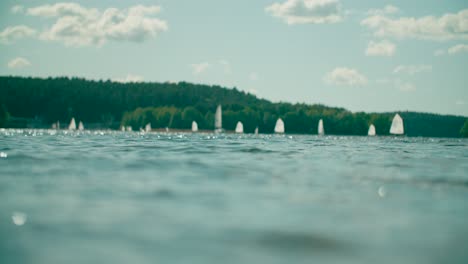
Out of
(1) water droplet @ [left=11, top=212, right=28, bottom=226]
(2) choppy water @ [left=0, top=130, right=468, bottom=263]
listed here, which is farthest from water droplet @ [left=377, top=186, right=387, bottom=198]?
(1) water droplet @ [left=11, top=212, right=28, bottom=226]

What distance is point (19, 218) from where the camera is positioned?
11.6 m

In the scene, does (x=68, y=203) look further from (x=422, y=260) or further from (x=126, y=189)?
(x=422, y=260)

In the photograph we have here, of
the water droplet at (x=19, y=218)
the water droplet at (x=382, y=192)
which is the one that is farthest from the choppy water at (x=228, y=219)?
the water droplet at (x=382, y=192)

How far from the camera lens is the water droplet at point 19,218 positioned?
11169 millimetres

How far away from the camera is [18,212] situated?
12.2 meters

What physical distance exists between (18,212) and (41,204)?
1.03 m

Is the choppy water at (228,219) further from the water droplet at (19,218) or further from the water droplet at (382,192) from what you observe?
the water droplet at (382,192)

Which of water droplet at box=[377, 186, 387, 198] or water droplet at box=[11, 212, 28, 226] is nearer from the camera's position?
water droplet at box=[11, 212, 28, 226]

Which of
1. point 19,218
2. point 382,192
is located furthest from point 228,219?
point 382,192

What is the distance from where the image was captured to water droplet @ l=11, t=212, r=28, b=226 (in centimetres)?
1117

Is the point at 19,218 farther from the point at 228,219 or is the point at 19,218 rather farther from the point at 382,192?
the point at 382,192

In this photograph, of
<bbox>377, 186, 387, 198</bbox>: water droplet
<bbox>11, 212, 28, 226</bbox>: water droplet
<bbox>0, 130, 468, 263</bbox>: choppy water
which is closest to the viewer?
<bbox>0, 130, 468, 263</bbox>: choppy water

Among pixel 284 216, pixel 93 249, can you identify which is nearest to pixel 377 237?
pixel 284 216

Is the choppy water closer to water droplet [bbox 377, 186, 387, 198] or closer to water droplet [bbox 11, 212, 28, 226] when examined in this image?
water droplet [bbox 11, 212, 28, 226]
